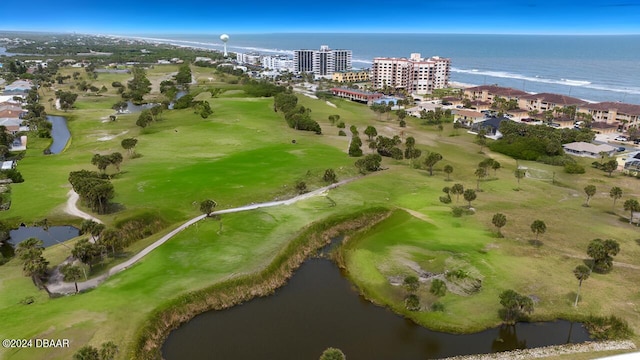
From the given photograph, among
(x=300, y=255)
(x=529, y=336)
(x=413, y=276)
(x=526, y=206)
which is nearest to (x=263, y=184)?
(x=300, y=255)

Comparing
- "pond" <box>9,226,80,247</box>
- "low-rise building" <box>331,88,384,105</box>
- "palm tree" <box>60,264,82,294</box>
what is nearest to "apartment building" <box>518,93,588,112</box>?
"low-rise building" <box>331,88,384,105</box>

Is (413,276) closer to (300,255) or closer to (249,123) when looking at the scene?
(300,255)

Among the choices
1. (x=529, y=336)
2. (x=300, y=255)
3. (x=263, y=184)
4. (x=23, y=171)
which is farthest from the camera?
(x=23, y=171)

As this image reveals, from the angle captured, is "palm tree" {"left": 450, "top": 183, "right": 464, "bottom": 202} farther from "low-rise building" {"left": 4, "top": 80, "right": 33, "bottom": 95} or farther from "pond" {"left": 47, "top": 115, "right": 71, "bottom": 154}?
"low-rise building" {"left": 4, "top": 80, "right": 33, "bottom": 95}

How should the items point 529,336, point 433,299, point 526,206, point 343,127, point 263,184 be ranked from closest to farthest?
point 529,336
point 433,299
point 526,206
point 263,184
point 343,127

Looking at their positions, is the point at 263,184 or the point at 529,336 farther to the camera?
the point at 263,184

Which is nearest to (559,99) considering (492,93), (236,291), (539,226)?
(492,93)

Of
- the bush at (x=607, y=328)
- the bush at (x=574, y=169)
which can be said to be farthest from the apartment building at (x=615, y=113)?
the bush at (x=607, y=328)

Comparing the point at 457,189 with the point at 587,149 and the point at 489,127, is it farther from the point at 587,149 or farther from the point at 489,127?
the point at 489,127
